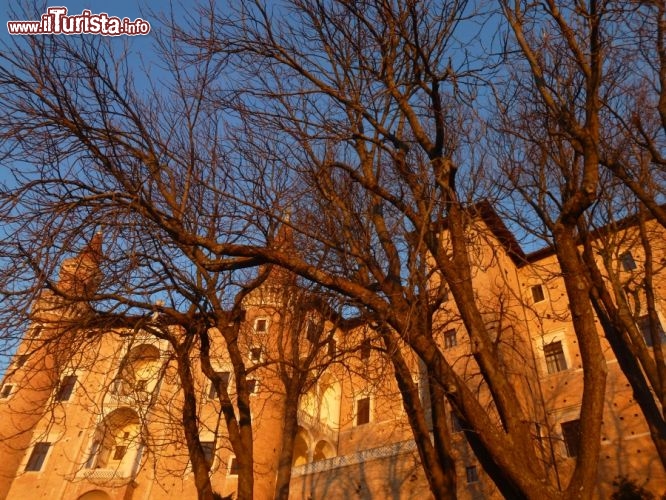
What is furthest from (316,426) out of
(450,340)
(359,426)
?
(450,340)

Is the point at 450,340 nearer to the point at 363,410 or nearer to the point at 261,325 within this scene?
the point at 363,410

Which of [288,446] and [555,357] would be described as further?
[555,357]

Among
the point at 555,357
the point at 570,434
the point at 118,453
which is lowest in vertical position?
the point at 118,453

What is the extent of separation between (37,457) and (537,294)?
26.2m

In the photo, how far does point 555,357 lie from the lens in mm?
21109

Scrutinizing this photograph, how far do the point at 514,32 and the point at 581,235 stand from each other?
4170 millimetres

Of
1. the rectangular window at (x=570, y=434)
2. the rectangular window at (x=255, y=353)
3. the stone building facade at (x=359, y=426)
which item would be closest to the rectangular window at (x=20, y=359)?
the rectangular window at (x=255, y=353)

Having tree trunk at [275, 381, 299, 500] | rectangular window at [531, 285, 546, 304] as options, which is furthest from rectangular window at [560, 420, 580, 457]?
tree trunk at [275, 381, 299, 500]

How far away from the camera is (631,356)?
8.02 m

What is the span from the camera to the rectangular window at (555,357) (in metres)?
20.7

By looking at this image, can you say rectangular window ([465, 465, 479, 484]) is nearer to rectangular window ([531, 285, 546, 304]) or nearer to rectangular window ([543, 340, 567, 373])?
rectangular window ([543, 340, 567, 373])

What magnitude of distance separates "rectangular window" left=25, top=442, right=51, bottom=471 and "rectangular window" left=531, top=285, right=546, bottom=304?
2537 cm

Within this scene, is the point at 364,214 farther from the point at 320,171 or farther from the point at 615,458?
the point at 615,458

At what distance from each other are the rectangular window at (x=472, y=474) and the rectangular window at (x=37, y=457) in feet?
68.8
